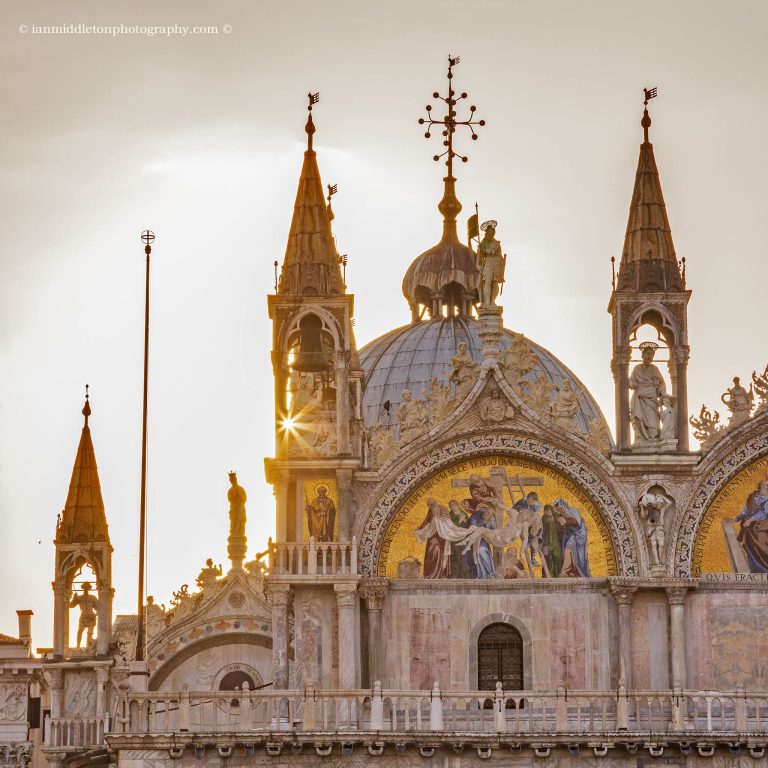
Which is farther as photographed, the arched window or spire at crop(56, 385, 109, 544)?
spire at crop(56, 385, 109, 544)

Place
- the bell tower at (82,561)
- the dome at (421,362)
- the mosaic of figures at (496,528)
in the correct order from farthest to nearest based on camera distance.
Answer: the dome at (421,362), the bell tower at (82,561), the mosaic of figures at (496,528)

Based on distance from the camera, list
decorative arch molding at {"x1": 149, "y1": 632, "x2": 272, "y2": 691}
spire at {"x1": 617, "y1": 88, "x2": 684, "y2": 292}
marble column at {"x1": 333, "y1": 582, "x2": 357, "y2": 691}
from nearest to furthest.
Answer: marble column at {"x1": 333, "y1": 582, "x2": 357, "y2": 691}
spire at {"x1": 617, "y1": 88, "x2": 684, "y2": 292}
decorative arch molding at {"x1": 149, "y1": 632, "x2": 272, "y2": 691}

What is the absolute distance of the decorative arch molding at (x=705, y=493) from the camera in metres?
54.9

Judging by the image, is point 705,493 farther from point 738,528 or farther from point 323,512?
point 323,512

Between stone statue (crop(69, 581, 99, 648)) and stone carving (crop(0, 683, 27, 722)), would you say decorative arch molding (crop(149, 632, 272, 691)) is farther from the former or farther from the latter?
stone carving (crop(0, 683, 27, 722))

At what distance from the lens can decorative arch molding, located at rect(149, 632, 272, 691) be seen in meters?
65.1

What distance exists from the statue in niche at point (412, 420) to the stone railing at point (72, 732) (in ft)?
33.2

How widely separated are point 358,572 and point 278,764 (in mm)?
4123

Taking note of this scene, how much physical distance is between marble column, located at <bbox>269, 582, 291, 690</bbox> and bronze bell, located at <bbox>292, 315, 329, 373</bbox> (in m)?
4.61

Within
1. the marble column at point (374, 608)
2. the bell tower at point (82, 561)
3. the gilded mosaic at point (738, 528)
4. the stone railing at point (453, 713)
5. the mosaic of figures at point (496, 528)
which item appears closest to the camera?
the stone railing at point (453, 713)

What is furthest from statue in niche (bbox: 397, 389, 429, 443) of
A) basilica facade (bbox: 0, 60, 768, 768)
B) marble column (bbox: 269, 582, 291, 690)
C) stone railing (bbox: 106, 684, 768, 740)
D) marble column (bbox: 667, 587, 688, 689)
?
marble column (bbox: 667, 587, 688, 689)

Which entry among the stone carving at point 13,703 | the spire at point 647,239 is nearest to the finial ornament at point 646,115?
the spire at point 647,239

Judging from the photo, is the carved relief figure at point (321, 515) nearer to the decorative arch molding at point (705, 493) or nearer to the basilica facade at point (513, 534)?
the basilica facade at point (513, 534)

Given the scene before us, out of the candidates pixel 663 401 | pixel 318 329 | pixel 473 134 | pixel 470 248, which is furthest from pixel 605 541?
pixel 470 248
